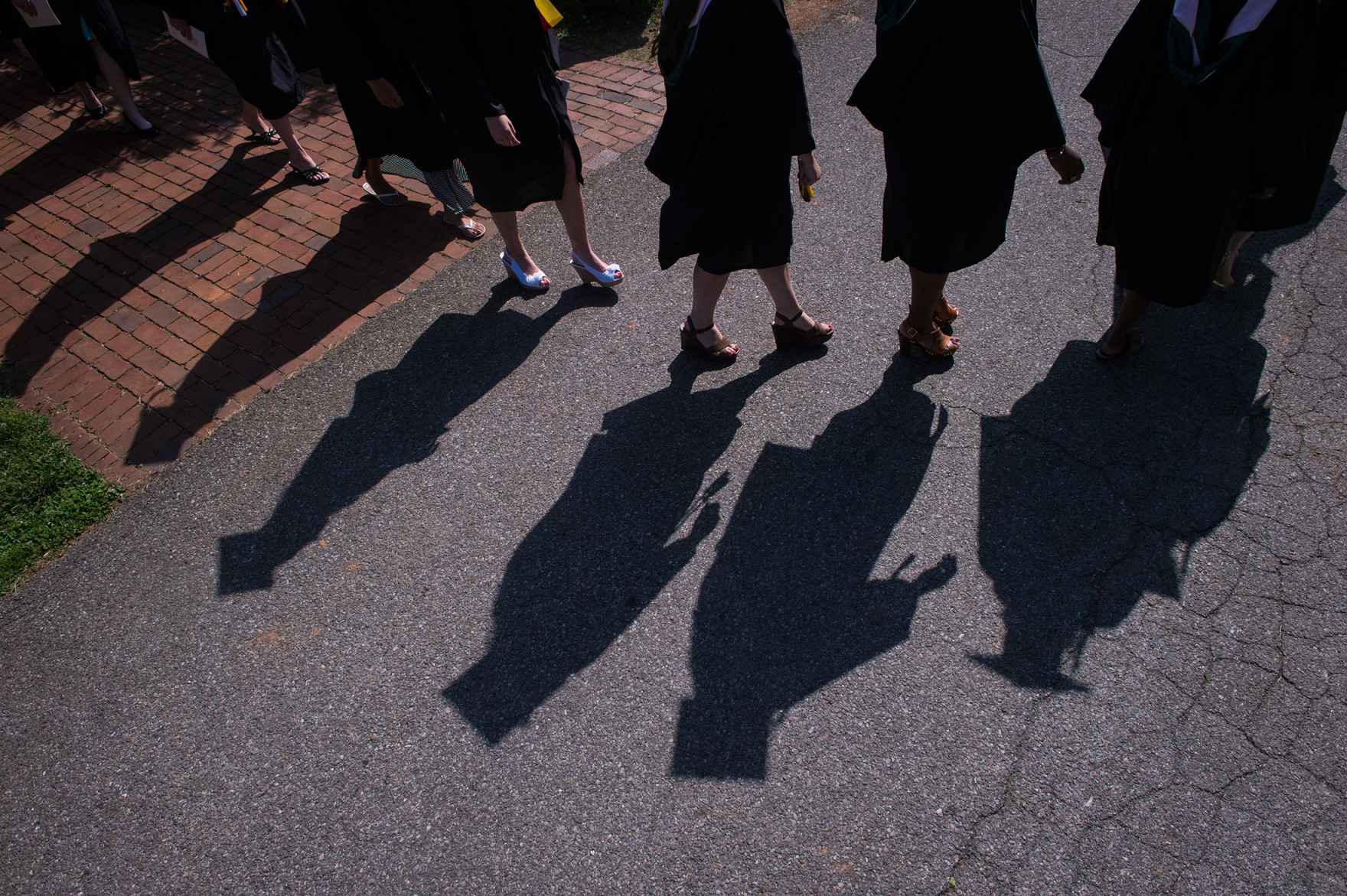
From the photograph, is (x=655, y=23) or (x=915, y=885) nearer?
(x=915, y=885)

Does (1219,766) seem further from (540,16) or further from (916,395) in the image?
(540,16)

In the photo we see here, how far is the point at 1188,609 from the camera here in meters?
2.56

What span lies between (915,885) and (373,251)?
4217mm

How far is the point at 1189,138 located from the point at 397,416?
341 centimetres

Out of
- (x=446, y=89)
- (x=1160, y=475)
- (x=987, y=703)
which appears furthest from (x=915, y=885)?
(x=446, y=89)

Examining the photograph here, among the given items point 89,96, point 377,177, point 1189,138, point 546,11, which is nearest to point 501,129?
point 546,11

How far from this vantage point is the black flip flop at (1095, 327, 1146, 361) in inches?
131

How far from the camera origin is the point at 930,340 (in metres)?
3.39

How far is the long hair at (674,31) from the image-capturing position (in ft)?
8.36

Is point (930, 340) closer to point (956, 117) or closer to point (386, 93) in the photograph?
point (956, 117)

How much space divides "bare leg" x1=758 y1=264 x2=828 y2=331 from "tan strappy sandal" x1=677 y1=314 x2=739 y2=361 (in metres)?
0.29

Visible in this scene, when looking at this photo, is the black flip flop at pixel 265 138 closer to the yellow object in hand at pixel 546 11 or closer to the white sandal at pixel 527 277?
the white sandal at pixel 527 277

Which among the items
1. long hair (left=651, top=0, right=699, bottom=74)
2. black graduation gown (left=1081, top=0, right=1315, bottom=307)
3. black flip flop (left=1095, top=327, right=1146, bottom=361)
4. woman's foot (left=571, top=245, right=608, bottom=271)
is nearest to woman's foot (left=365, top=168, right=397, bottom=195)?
woman's foot (left=571, top=245, right=608, bottom=271)

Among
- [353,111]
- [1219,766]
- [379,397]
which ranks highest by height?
[353,111]
